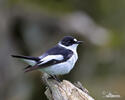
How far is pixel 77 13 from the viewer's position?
42.2ft

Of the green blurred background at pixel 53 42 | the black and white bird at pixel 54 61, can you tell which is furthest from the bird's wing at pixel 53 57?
the green blurred background at pixel 53 42

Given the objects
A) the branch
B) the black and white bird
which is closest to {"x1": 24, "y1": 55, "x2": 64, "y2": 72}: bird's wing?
the black and white bird

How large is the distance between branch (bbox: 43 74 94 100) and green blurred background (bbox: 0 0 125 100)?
169 inches

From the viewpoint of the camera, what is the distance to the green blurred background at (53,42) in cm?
1098

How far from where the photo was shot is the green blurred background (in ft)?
36.0

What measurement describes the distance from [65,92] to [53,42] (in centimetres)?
557

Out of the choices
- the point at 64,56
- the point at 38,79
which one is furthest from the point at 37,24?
the point at 64,56

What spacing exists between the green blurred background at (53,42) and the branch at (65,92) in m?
4.29

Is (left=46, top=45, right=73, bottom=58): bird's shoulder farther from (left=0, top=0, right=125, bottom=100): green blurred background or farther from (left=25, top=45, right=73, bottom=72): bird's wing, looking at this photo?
(left=0, top=0, right=125, bottom=100): green blurred background

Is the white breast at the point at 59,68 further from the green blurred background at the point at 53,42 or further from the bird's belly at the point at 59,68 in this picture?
the green blurred background at the point at 53,42

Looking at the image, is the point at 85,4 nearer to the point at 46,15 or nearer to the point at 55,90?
the point at 46,15

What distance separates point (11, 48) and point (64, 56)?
16.6 feet

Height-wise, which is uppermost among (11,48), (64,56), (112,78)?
(64,56)

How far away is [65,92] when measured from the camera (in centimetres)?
598
